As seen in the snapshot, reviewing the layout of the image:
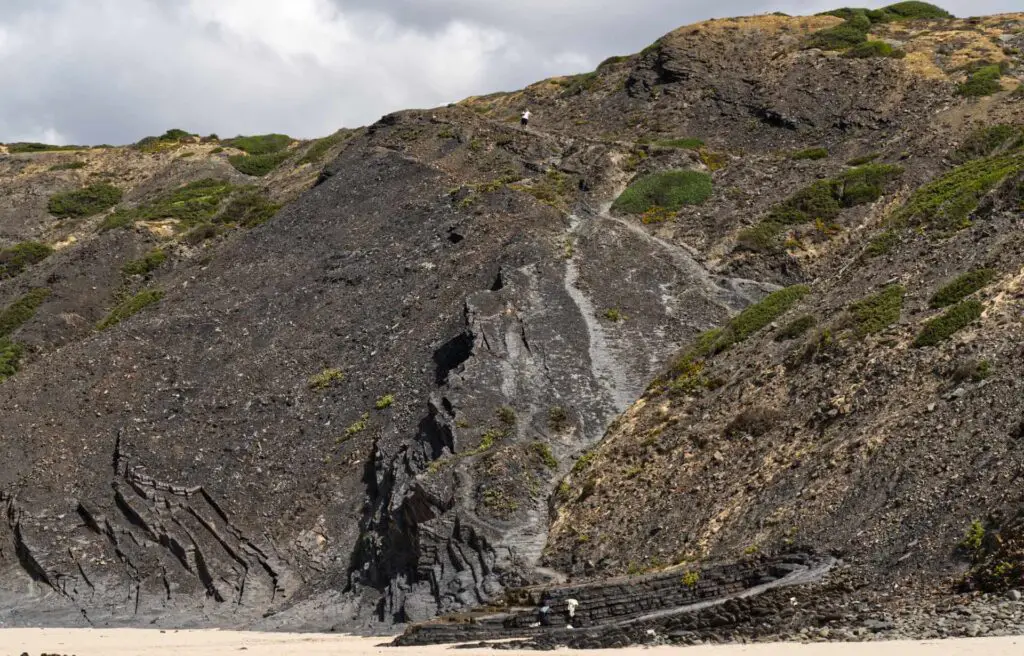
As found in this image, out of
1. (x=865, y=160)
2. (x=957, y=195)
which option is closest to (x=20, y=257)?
(x=865, y=160)

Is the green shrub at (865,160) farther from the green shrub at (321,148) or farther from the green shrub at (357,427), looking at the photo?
the green shrub at (321,148)

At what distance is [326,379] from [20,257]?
108 feet

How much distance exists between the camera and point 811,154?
156 feet

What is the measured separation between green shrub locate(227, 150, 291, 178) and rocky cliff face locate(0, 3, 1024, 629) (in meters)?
14.1

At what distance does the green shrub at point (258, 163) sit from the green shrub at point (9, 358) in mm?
27921

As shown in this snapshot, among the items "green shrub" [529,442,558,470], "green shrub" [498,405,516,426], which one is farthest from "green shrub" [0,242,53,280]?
"green shrub" [529,442,558,470]

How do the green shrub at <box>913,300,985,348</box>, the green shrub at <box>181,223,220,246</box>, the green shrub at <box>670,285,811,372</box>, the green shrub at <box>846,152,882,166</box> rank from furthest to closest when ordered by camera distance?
the green shrub at <box>181,223,220,246</box> < the green shrub at <box>846,152,882,166</box> < the green shrub at <box>670,285,811,372</box> < the green shrub at <box>913,300,985,348</box>

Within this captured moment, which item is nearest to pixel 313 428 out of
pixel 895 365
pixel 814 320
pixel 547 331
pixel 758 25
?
pixel 547 331

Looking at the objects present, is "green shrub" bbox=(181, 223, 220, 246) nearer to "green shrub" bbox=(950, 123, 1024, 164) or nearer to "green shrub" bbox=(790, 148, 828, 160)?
"green shrub" bbox=(790, 148, 828, 160)

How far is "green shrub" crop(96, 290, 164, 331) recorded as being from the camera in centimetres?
4569

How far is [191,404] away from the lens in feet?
117

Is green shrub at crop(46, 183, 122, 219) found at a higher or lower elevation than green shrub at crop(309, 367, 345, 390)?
higher

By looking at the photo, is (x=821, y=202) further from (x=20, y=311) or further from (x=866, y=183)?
(x=20, y=311)

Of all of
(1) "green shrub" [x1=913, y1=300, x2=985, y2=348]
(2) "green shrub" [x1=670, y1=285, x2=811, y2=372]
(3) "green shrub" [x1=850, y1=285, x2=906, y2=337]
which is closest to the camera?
(1) "green shrub" [x1=913, y1=300, x2=985, y2=348]
